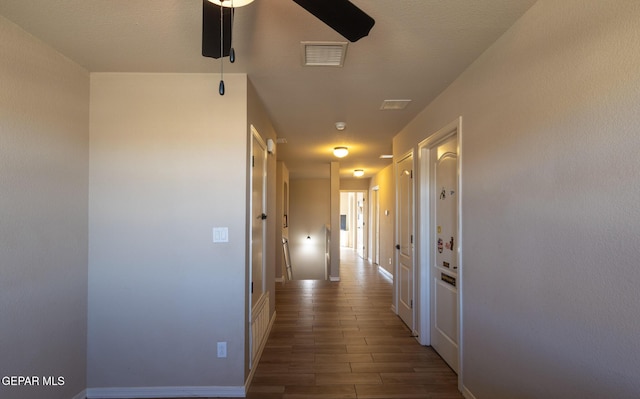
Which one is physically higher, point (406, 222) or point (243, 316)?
point (406, 222)

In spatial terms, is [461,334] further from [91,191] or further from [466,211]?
[91,191]

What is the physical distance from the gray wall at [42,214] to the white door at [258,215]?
1.26 meters

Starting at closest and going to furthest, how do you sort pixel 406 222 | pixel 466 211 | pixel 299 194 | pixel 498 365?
pixel 498 365, pixel 466 211, pixel 406 222, pixel 299 194

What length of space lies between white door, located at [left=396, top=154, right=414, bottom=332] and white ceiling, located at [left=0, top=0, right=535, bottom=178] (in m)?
1.14

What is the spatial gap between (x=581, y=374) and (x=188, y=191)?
258cm

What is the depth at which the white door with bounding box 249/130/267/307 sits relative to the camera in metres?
2.76

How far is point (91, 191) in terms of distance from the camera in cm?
243

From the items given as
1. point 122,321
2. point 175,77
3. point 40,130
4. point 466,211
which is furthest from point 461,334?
point 40,130

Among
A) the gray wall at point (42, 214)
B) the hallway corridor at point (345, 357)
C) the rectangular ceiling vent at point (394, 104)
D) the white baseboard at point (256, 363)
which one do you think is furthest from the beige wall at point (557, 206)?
the gray wall at point (42, 214)

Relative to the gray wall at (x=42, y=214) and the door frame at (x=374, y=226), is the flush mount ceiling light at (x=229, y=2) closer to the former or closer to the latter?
the gray wall at (x=42, y=214)

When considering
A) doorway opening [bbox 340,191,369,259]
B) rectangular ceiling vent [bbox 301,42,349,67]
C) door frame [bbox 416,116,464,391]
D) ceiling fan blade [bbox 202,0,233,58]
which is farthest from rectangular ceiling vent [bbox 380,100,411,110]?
doorway opening [bbox 340,191,369,259]

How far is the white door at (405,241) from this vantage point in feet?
12.5

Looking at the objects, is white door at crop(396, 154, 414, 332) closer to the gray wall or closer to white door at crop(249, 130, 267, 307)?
white door at crop(249, 130, 267, 307)

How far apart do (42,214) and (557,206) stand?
2954mm
